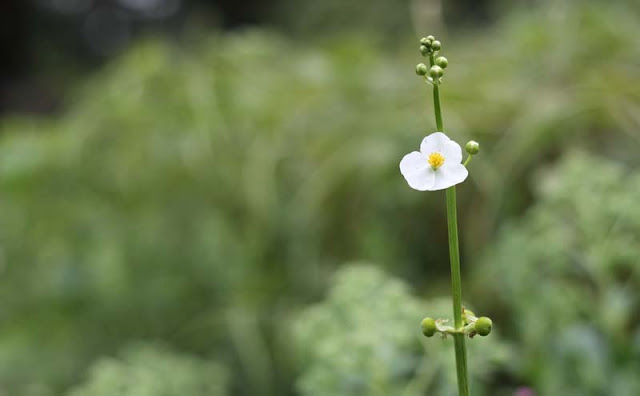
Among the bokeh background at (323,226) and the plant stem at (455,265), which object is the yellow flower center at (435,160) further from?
the bokeh background at (323,226)

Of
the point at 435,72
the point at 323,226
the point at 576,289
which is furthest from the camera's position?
the point at 323,226

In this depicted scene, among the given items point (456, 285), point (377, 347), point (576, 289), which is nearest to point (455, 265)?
point (456, 285)

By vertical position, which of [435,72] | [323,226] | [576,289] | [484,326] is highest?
[323,226]

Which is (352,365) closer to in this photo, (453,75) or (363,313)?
(363,313)

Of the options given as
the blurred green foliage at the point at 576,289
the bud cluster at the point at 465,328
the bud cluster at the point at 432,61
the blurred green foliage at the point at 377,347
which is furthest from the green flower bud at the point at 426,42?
the blurred green foliage at the point at 576,289

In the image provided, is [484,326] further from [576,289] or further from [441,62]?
[576,289]

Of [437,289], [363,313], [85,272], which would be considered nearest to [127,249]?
[85,272]
